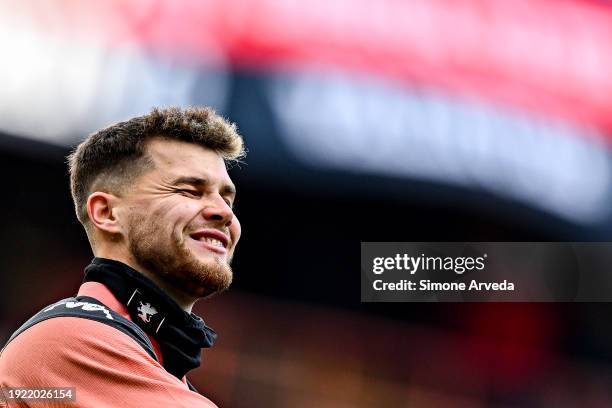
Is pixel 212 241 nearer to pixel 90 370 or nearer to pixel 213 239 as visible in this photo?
pixel 213 239

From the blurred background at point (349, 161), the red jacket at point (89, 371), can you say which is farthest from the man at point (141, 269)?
Result: the blurred background at point (349, 161)

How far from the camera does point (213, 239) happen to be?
2.73 meters

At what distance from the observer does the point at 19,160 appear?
8.78 metres

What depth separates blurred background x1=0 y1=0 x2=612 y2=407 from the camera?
348 inches

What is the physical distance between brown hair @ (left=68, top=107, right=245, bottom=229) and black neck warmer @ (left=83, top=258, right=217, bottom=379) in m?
0.31

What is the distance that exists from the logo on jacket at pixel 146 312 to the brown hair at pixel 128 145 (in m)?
0.43

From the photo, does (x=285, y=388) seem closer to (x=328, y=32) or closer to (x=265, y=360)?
(x=265, y=360)

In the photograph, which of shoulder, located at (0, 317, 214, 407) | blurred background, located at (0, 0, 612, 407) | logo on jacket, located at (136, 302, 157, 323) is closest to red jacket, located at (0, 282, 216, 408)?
shoulder, located at (0, 317, 214, 407)

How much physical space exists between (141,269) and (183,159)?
399 millimetres

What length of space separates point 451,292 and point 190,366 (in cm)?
675

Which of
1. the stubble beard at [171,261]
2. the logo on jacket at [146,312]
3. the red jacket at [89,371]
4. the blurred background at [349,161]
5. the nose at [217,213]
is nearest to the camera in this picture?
the red jacket at [89,371]

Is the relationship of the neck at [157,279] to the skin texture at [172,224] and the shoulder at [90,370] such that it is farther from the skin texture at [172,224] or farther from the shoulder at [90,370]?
the shoulder at [90,370]

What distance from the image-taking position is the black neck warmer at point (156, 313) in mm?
2509

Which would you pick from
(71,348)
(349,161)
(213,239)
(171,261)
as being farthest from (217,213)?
(349,161)
